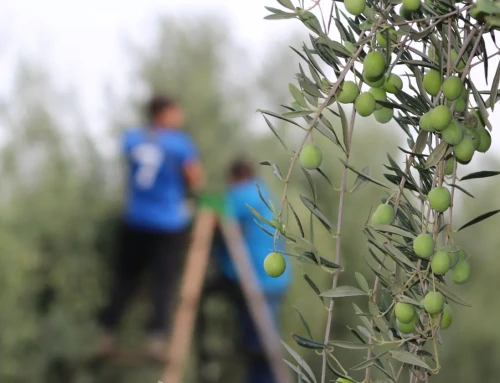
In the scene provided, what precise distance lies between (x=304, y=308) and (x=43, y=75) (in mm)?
2650

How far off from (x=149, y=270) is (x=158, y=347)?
619mm

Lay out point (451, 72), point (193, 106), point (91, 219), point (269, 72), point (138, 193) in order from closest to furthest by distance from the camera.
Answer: point (451, 72) → point (138, 193) → point (91, 219) → point (193, 106) → point (269, 72)

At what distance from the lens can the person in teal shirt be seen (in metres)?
6.07

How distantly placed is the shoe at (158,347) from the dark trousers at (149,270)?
50 mm

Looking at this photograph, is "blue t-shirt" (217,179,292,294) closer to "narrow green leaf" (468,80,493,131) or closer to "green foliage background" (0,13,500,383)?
"green foliage background" (0,13,500,383)

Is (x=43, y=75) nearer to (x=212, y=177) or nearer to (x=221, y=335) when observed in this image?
(x=212, y=177)

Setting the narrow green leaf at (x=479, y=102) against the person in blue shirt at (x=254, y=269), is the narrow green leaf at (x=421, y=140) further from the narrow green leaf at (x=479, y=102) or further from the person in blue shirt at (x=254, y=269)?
the person in blue shirt at (x=254, y=269)

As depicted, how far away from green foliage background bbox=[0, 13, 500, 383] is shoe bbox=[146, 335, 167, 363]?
540 millimetres

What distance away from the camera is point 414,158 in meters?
0.85

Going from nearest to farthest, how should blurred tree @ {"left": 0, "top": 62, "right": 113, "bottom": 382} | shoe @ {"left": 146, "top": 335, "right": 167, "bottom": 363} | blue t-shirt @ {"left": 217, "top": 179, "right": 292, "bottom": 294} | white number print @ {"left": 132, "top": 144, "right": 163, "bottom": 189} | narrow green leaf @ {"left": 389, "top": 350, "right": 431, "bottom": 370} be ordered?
narrow green leaf @ {"left": 389, "top": 350, "right": 431, "bottom": 370} → white number print @ {"left": 132, "top": 144, "right": 163, "bottom": 189} → shoe @ {"left": 146, "top": 335, "right": 167, "bottom": 363} → blurred tree @ {"left": 0, "top": 62, "right": 113, "bottom": 382} → blue t-shirt @ {"left": 217, "top": 179, "right": 292, "bottom": 294}

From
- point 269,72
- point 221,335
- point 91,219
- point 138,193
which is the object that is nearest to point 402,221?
point 138,193

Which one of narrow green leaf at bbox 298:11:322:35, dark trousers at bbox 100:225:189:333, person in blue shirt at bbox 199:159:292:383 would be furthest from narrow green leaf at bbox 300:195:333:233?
person in blue shirt at bbox 199:159:292:383

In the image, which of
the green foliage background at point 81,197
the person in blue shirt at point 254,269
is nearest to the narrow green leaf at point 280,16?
the green foliage background at point 81,197

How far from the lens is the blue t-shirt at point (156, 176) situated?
5492 mm
